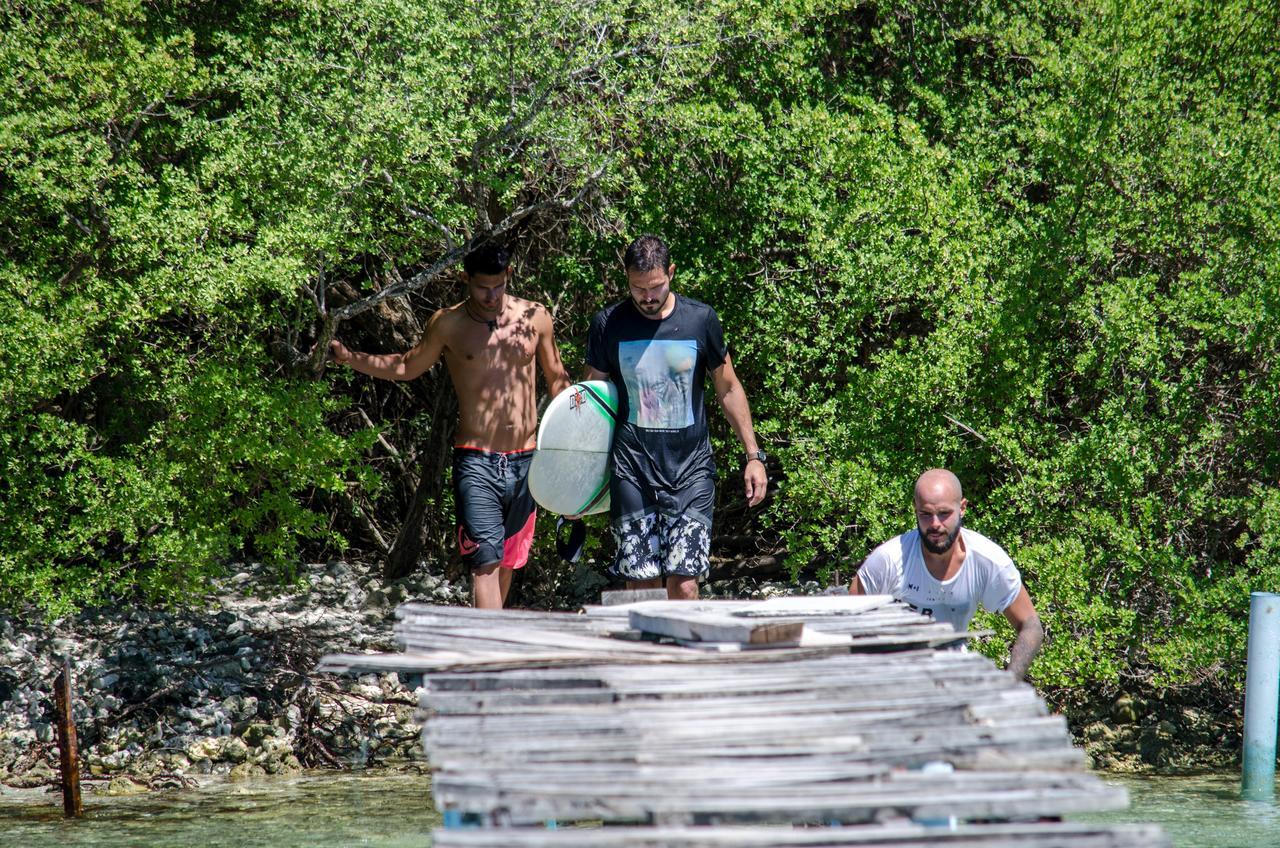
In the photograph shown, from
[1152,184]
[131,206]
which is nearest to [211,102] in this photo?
[131,206]

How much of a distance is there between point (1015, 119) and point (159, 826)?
5.96 m

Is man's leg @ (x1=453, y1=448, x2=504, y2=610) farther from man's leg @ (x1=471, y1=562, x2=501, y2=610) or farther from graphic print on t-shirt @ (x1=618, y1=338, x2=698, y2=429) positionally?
graphic print on t-shirt @ (x1=618, y1=338, x2=698, y2=429)

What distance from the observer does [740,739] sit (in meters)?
2.98

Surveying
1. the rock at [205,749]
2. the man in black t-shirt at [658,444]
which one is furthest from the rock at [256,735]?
the man in black t-shirt at [658,444]

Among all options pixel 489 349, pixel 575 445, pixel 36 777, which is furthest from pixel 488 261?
pixel 36 777

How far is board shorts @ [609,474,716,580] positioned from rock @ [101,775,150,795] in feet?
8.00

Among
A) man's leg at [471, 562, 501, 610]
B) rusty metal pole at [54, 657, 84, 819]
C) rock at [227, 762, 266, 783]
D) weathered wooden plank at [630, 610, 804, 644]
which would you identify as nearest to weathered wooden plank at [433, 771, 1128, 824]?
weathered wooden plank at [630, 610, 804, 644]

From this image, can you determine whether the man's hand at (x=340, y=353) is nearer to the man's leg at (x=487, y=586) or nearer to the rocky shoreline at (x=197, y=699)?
the man's leg at (x=487, y=586)

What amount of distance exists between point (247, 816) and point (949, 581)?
318 centimetres

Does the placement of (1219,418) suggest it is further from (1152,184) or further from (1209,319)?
(1152,184)

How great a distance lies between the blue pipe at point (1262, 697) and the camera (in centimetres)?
649

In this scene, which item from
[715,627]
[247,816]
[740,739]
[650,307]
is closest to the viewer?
[740,739]

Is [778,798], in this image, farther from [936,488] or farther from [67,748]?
[67,748]

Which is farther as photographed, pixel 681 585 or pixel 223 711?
pixel 223 711
